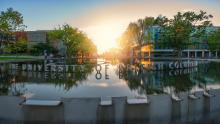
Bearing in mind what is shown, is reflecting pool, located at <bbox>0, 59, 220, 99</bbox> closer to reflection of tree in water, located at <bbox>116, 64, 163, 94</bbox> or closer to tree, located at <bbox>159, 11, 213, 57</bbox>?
reflection of tree in water, located at <bbox>116, 64, 163, 94</bbox>

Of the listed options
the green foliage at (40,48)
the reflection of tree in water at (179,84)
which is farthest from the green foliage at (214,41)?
the reflection of tree in water at (179,84)

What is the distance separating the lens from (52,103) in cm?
995

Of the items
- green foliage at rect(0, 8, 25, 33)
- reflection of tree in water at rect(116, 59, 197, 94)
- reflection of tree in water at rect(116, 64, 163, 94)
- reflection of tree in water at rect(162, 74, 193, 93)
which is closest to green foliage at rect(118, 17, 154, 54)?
green foliage at rect(0, 8, 25, 33)

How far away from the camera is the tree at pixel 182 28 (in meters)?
70.1

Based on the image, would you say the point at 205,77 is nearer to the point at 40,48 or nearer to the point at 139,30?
the point at 139,30

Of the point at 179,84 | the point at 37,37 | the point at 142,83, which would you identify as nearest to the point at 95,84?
the point at 142,83

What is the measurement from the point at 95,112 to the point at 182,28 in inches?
2554

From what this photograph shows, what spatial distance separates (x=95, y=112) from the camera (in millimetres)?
9773

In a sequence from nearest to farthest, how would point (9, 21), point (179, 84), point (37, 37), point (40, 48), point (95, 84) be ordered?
point (179, 84), point (95, 84), point (9, 21), point (40, 48), point (37, 37)

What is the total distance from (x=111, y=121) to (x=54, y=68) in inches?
928

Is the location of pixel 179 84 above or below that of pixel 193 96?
below

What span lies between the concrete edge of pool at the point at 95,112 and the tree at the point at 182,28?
62719 mm

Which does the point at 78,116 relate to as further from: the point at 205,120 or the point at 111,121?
the point at 205,120

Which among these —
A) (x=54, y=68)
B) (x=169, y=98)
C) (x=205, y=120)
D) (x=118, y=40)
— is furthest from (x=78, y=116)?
(x=118, y=40)
